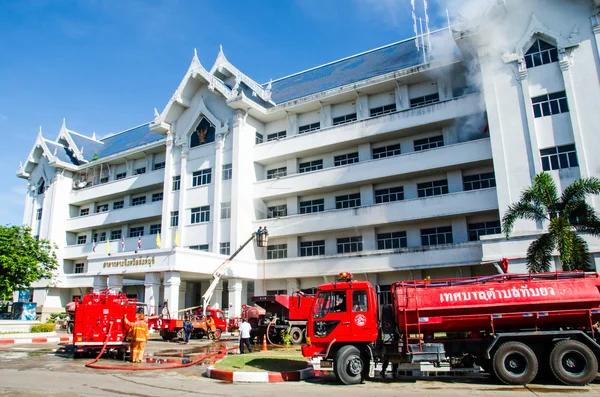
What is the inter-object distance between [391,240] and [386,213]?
7.02 ft

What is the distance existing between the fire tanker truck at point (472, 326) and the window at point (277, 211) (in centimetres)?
2199

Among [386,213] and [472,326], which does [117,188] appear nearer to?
[386,213]

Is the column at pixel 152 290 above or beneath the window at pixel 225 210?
beneath

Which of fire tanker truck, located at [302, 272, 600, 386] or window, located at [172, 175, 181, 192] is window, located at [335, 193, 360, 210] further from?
fire tanker truck, located at [302, 272, 600, 386]

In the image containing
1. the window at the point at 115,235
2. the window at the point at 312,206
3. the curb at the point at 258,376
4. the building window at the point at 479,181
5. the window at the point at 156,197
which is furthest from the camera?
the window at the point at 115,235

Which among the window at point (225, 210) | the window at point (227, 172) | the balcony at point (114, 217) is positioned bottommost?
the window at point (225, 210)

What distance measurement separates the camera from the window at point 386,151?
3148 centimetres

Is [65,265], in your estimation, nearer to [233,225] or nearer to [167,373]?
[233,225]

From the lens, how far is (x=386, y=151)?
31750 millimetres

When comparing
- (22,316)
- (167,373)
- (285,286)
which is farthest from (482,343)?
(22,316)

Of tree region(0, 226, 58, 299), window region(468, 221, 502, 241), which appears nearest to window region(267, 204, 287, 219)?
window region(468, 221, 502, 241)

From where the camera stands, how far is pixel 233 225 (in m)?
32.6

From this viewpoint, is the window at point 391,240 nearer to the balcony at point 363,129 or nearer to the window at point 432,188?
the window at point 432,188

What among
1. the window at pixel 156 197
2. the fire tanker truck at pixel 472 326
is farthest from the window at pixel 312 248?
the fire tanker truck at pixel 472 326
